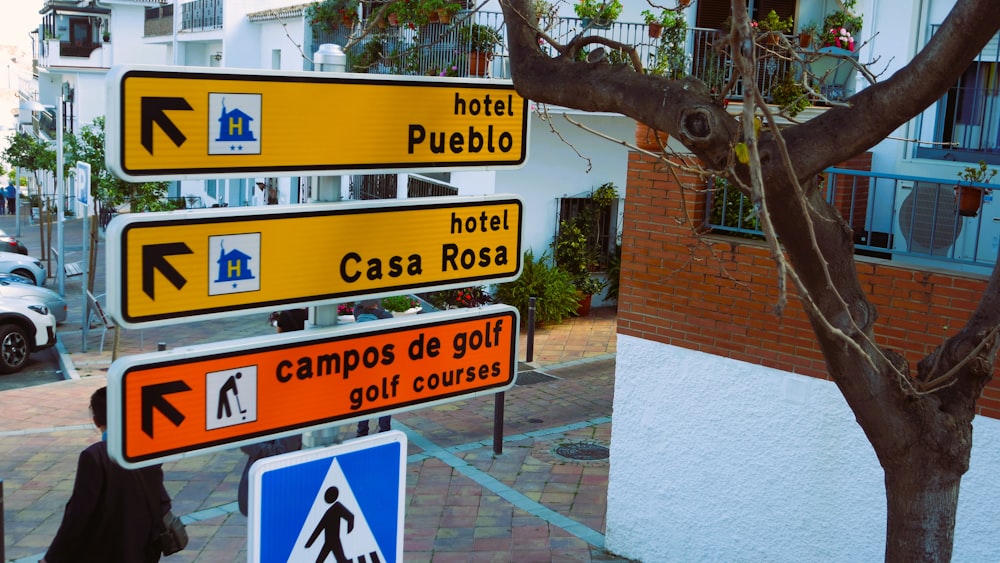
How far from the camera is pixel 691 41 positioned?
18.1 meters

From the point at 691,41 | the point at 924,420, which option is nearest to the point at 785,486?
the point at 924,420

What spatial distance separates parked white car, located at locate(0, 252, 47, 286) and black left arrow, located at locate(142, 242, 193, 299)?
2161cm

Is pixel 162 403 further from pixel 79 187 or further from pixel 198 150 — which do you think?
pixel 79 187

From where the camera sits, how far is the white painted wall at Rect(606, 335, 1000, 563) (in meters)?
6.94

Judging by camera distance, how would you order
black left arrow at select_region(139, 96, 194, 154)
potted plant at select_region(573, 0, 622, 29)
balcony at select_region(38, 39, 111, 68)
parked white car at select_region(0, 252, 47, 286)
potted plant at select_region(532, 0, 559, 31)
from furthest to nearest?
balcony at select_region(38, 39, 111, 68), parked white car at select_region(0, 252, 47, 286), potted plant at select_region(573, 0, 622, 29), potted plant at select_region(532, 0, 559, 31), black left arrow at select_region(139, 96, 194, 154)

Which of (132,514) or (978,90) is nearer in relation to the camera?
(132,514)

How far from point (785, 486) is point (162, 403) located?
5.40m

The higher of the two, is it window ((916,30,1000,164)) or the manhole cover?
window ((916,30,1000,164))

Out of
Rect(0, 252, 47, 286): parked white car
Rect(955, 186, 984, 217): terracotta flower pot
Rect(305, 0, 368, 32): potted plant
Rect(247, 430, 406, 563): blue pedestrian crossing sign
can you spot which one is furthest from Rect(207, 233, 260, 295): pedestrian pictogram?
Rect(0, 252, 47, 286): parked white car

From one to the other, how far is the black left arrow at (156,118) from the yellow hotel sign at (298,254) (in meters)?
0.20

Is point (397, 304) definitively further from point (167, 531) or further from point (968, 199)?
point (167, 531)

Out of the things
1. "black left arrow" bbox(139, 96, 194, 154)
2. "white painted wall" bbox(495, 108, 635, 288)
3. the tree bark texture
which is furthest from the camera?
"white painted wall" bbox(495, 108, 635, 288)

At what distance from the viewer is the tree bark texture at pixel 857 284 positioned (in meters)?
4.16

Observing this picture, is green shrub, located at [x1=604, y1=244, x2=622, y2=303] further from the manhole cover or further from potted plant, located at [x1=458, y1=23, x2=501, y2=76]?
the manhole cover
